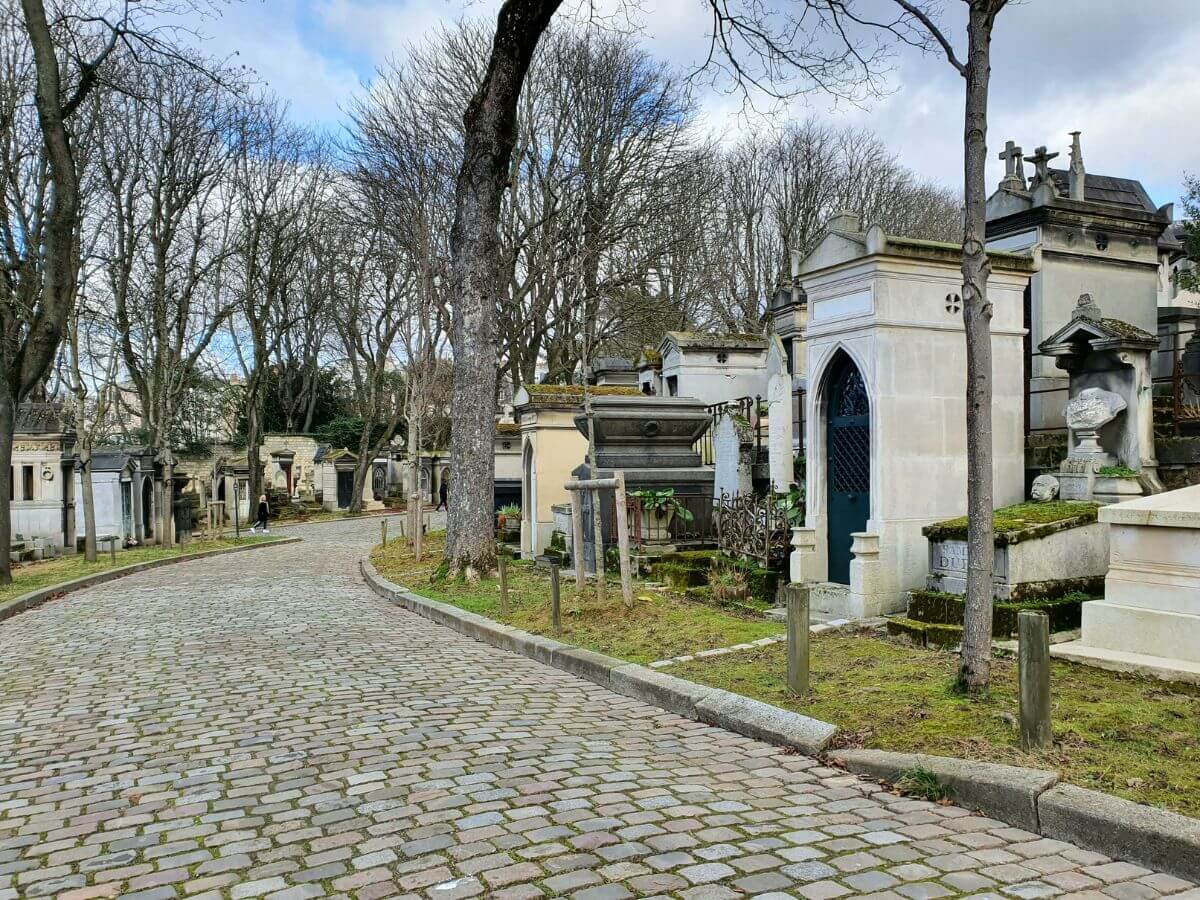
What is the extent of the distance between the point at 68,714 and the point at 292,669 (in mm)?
1801

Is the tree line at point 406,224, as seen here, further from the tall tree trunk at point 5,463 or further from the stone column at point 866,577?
the stone column at point 866,577

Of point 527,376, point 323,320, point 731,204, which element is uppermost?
point 731,204

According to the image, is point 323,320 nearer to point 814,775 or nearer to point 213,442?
point 213,442

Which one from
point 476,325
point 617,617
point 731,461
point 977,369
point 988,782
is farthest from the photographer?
point 731,461

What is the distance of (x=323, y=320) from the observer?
42625 millimetres

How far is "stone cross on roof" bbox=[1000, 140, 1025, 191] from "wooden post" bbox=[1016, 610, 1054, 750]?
12.4m

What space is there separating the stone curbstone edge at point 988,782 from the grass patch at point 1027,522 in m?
3.03

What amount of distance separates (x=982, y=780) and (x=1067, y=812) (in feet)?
1.34

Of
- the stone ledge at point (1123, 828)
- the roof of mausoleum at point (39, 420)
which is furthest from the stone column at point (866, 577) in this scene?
the roof of mausoleum at point (39, 420)

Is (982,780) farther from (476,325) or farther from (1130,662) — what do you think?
(476,325)

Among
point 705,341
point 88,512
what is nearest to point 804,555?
point 705,341

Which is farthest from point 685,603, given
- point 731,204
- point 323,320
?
point 323,320

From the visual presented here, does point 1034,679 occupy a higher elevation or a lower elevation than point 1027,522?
lower

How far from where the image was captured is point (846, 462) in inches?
382
